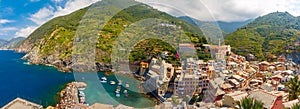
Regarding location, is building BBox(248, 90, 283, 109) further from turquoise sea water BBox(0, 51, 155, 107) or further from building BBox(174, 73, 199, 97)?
turquoise sea water BBox(0, 51, 155, 107)

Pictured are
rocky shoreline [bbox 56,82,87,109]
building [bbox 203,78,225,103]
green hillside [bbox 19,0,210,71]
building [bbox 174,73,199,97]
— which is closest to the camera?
building [bbox 203,78,225,103]

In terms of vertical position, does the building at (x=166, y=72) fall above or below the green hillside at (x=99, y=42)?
below

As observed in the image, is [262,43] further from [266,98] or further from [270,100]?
[270,100]

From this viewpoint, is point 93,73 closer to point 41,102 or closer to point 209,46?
point 41,102

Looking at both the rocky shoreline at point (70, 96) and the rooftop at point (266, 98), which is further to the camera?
the rocky shoreline at point (70, 96)

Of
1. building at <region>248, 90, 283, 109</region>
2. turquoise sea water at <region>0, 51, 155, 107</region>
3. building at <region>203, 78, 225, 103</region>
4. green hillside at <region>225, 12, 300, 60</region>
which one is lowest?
turquoise sea water at <region>0, 51, 155, 107</region>

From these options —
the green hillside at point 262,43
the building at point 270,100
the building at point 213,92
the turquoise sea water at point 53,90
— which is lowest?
the turquoise sea water at point 53,90

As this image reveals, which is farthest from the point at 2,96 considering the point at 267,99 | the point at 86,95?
the point at 267,99

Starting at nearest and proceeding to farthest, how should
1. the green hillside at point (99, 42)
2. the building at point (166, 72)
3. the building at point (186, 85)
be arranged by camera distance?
the building at point (186, 85) < the building at point (166, 72) < the green hillside at point (99, 42)

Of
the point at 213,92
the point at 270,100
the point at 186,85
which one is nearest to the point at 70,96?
the point at 186,85

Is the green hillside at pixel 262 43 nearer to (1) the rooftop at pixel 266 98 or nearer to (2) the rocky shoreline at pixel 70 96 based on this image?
(2) the rocky shoreline at pixel 70 96

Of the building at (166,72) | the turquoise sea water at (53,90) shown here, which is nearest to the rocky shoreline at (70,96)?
the turquoise sea water at (53,90)

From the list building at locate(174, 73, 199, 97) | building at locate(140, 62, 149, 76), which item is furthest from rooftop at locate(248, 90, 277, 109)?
building at locate(140, 62, 149, 76)
